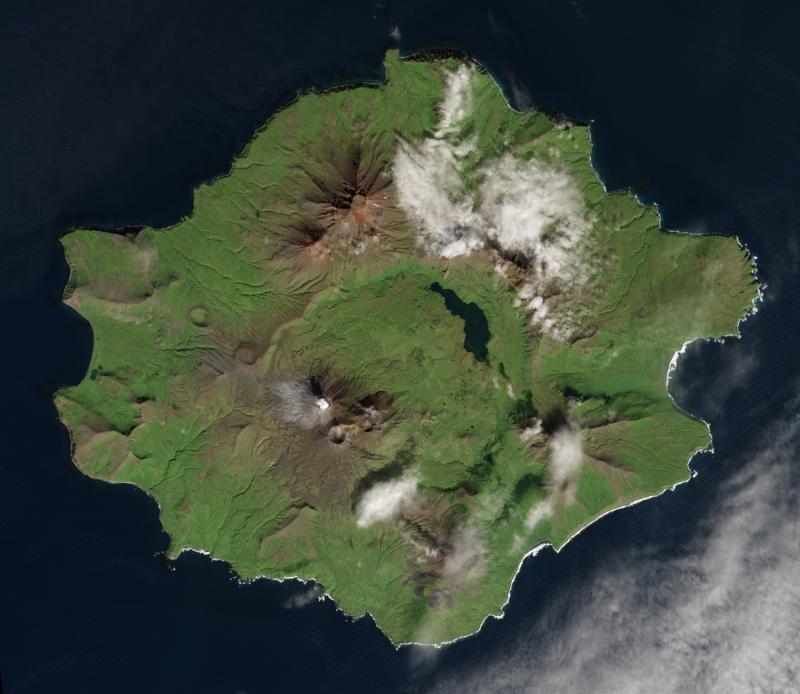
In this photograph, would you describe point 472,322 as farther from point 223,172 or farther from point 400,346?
point 223,172

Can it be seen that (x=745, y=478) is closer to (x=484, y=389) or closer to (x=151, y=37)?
(x=484, y=389)

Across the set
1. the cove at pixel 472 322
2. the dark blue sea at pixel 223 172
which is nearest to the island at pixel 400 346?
the cove at pixel 472 322

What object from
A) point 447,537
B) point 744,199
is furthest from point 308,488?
point 744,199

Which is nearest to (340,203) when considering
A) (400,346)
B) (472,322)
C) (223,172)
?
(223,172)

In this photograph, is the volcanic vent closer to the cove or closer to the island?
the island

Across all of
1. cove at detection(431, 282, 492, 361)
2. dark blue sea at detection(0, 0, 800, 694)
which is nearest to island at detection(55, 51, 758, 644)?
cove at detection(431, 282, 492, 361)

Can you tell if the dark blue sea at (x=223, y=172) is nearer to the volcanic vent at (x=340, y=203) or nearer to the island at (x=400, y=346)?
the island at (x=400, y=346)
